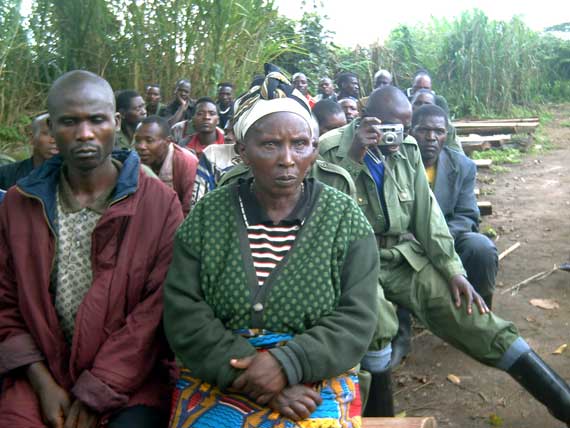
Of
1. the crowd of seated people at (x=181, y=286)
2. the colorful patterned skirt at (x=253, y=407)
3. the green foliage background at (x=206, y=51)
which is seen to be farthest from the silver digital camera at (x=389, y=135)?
the green foliage background at (x=206, y=51)

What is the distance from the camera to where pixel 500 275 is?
536 centimetres

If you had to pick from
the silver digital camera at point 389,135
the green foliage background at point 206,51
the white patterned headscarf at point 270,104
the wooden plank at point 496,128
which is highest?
the green foliage background at point 206,51

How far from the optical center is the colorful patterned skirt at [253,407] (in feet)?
6.41

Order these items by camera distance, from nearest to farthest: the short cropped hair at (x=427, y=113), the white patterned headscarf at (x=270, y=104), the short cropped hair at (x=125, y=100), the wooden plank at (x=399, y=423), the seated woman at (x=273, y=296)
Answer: the seated woman at (x=273, y=296), the white patterned headscarf at (x=270, y=104), the wooden plank at (x=399, y=423), the short cropped hair at (x=427, y=113), the short cropped hair at (x=125, y=100)

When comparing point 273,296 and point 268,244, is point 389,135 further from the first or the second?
point 273,296

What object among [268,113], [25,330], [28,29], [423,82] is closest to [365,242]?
[268,113]

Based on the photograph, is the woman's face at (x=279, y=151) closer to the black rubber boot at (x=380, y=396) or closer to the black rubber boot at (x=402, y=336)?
the black rubber boot at (x=380, y=396)

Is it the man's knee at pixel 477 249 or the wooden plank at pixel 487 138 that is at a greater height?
the wooden plank at pixel 487 138

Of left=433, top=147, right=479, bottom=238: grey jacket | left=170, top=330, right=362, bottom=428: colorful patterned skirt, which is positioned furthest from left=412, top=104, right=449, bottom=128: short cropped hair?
left=170, top=330, right=362, bottom=428: colorful patterned skirt

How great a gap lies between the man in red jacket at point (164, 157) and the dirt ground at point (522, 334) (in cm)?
197

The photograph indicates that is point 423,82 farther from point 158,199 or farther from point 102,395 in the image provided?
point 102,395

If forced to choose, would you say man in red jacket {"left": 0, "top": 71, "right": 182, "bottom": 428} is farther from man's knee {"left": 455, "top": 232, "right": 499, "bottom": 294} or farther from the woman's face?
man's knee {"left": 455, "top": 232, "right": 499, "bottom": 294}

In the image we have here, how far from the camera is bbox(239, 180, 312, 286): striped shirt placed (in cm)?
211

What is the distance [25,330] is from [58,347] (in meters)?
0.15
